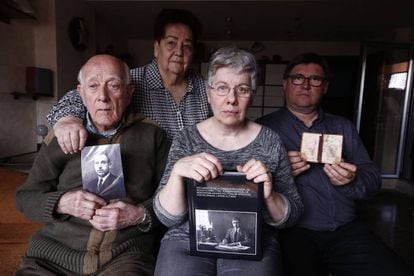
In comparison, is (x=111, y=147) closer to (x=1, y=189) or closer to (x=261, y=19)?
(x=1, y=189)

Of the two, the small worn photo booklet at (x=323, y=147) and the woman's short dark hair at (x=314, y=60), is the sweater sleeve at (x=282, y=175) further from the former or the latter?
the woman's short dark hair at (x=314, y=60)

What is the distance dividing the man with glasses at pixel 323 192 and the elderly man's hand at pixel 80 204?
2.54 feet

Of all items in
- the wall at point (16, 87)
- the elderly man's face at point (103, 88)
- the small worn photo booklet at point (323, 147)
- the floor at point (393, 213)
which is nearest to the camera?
the elderly man's face at point (103, 88)

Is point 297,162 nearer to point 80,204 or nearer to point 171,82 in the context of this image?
point 171,82

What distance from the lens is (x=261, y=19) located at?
4.91 metres

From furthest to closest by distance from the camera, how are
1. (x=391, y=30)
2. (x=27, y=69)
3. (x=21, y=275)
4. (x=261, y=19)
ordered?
(x=391, y=30) → (x=261, y=19) → (x=27, y=69) → (x=21, y=275)

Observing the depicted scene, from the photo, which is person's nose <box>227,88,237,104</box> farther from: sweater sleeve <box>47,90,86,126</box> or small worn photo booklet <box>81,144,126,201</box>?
sweater sleeve <box>47,90,86,126</box>

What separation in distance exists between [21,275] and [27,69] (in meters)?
2.92

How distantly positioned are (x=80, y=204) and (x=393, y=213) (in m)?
3.38

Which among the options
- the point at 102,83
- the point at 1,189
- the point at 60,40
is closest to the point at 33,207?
the point at 102,83

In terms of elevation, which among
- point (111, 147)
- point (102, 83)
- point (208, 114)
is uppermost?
point (102, 83)

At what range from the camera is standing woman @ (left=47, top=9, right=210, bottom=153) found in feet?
4.93

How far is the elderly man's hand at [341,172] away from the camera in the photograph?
130 centimetres

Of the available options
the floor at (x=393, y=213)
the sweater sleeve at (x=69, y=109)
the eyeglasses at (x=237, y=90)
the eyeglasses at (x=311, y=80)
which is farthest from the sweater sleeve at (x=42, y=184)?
the floor at (x=393, y=213)
